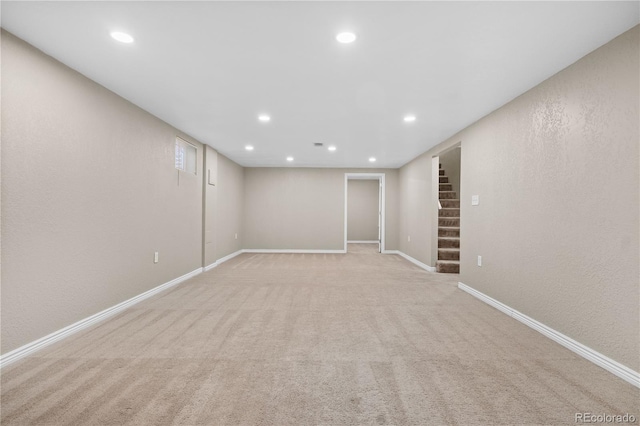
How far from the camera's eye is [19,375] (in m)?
2.12

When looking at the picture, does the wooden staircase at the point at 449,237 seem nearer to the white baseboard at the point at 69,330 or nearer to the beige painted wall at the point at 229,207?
the beige painted wall at the point at 229,207

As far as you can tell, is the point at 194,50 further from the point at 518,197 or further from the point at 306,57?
the point at 518,197

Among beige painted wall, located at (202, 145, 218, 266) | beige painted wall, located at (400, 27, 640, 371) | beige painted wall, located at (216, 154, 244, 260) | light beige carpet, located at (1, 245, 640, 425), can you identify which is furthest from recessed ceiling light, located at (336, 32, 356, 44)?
beige painted wall, located at (216, 154, 244, 260)

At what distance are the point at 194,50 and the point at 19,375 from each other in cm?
254

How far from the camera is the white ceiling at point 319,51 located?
200 cm

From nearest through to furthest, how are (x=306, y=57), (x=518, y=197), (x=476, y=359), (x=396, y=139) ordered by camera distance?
(x=476, y=359) < (x=306, y=57) < (x=518, y=197) < (x=396, y=139)

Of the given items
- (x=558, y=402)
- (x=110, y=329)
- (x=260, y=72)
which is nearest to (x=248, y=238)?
(x=110, y=329)

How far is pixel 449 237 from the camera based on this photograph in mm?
6496

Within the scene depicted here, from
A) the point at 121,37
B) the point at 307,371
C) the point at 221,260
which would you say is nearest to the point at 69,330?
the point at 307,371

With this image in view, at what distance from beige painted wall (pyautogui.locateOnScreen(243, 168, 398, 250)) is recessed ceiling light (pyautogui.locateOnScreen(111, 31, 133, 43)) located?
6.57 metres

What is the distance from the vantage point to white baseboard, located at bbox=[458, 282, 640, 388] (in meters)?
2.14

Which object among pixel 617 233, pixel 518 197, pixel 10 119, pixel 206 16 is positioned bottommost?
pixel 617 233

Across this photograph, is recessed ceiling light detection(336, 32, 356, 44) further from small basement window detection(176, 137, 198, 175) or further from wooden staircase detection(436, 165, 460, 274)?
wooden staircase detection(436, 165, 460, 274)

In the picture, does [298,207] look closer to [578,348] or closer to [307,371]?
[307,371]
